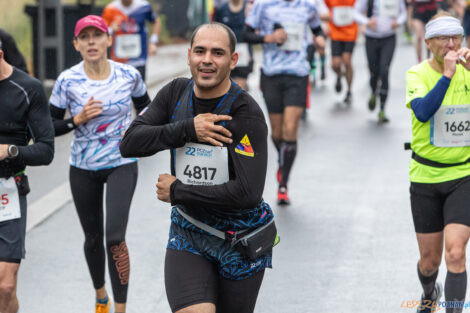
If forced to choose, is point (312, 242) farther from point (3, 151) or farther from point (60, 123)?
point (3, 151)

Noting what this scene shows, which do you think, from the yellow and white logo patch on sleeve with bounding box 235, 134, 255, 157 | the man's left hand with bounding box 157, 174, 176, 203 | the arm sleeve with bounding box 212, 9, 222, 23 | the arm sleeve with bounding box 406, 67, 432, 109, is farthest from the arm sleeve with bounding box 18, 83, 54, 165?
the arm sleeve with bounding box 212, 9, 222, 23

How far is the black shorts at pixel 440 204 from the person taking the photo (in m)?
5.29

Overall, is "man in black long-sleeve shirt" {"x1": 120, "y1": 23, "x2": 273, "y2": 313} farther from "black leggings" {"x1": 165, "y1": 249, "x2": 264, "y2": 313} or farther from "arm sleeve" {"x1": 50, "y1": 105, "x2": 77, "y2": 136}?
"arm sleeve" {"x1": 50, "y1": 105, "x2": 77, "y2": 136}

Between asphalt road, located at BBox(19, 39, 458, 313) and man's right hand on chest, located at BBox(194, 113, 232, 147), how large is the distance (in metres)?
2.33

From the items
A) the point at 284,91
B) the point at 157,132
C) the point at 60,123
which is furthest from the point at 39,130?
the point at 284,91

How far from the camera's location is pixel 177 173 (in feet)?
14.3

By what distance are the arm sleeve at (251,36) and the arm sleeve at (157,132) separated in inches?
202

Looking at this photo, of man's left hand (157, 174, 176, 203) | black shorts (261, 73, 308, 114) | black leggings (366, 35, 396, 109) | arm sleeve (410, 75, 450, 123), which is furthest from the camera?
black leggings (366, 35, 396, 109)

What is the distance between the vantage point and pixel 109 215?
589 centimetres

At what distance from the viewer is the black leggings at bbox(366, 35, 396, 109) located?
1370 centimetres

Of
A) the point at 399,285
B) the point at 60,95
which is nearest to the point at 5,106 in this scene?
the point at 60,95

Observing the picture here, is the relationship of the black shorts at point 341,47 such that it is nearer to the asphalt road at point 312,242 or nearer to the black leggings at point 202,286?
the asphalt road at point 312,242

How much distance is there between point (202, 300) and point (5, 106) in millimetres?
1674

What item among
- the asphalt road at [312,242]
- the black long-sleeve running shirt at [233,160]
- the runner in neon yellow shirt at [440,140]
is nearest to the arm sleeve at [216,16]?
the asphalt road at [312,242]
